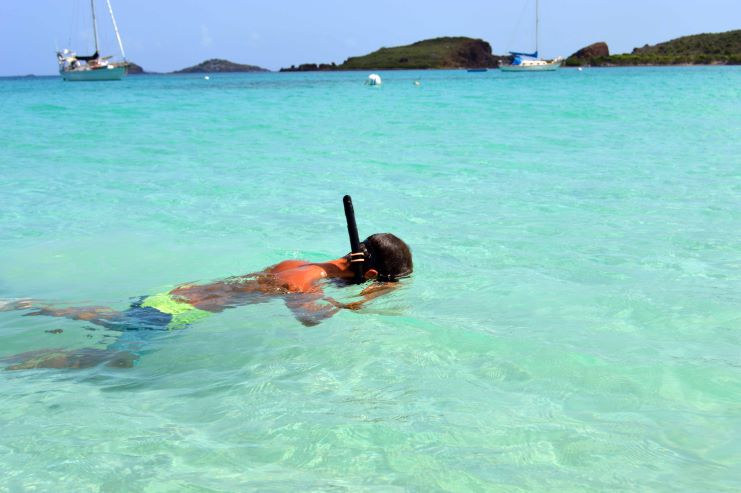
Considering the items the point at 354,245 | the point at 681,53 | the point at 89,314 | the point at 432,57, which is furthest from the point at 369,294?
the point at 432,57

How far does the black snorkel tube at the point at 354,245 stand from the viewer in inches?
188

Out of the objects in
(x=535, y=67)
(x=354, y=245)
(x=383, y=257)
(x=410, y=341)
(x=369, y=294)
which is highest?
(x=535, y=67)

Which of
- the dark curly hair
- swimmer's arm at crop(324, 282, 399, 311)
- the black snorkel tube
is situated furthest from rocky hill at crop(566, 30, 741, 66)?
the black snorkel tube

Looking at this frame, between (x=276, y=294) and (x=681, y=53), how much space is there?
14210cm

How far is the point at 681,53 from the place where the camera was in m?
131

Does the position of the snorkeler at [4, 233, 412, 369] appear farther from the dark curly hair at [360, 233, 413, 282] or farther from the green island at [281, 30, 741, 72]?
the green island at [281, 30, 741, 72]

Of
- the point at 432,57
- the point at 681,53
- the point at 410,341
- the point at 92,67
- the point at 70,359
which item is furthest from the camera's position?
the point at 432,57

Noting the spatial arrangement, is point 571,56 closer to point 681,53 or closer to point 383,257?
point 681,53

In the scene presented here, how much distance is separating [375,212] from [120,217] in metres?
3.18

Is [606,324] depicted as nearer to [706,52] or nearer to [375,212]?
[375,212]

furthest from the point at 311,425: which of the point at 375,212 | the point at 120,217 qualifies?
the point at 120,217

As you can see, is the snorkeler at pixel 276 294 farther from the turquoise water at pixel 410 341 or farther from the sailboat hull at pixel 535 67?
the sailboat hull at pixel 535 67

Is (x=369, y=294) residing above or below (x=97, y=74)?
below

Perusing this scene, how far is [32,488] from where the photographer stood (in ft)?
9.20
